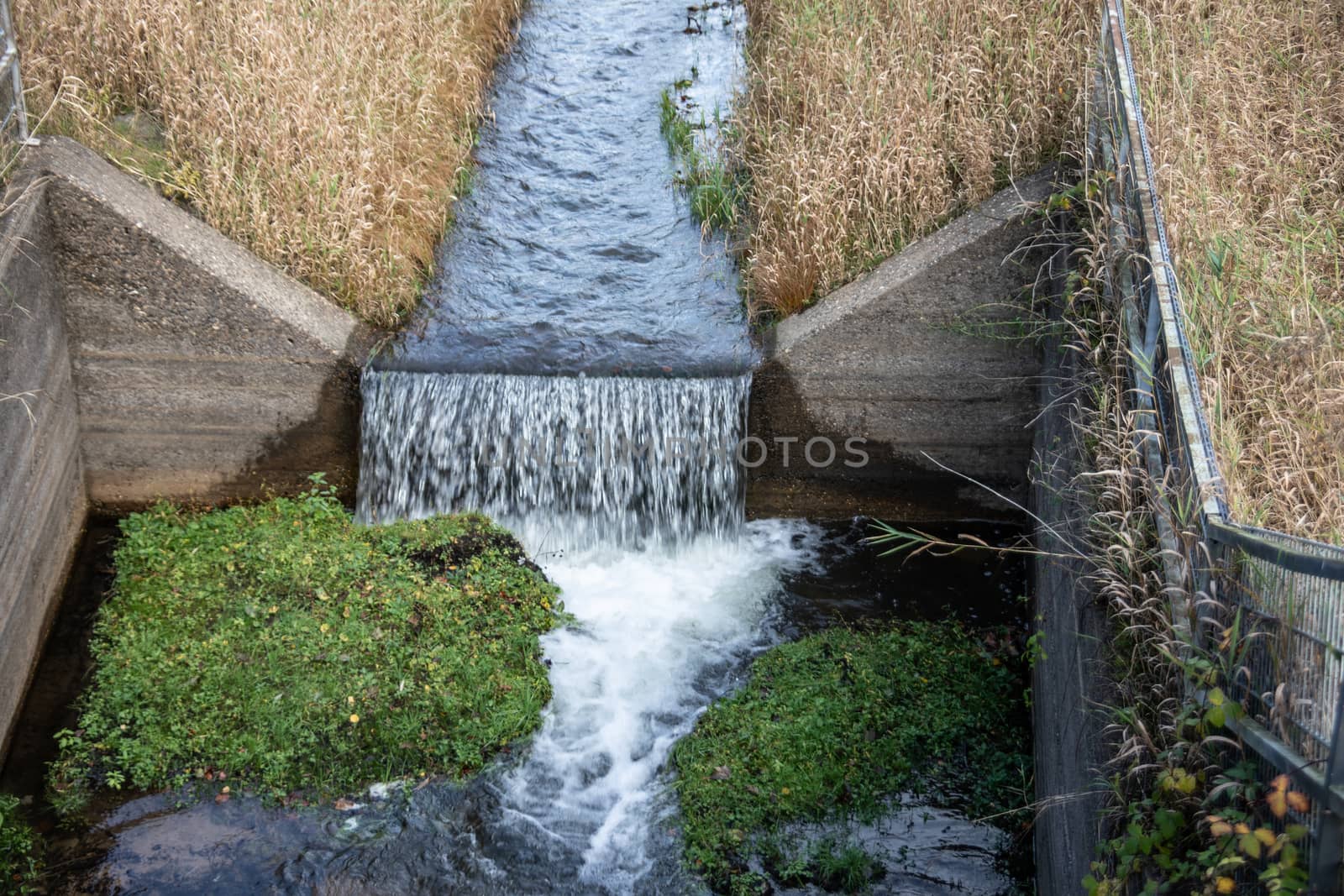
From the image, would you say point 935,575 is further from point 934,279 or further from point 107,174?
point 107,174

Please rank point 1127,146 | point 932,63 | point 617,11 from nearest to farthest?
1. point 1127,146
2. point 932,63
3. point 617,11

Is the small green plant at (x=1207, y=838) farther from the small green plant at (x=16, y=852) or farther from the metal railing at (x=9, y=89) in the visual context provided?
the metal railing at (x=9, y=89)

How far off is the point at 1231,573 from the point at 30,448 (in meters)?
5.87

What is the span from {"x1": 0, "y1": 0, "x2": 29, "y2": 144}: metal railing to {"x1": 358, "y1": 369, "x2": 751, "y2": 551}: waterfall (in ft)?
8.16

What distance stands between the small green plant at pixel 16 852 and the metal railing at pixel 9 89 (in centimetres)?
382

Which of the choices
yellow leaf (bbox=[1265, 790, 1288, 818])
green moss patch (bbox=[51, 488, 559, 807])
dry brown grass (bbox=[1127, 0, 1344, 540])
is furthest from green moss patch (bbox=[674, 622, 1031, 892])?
yellow leaf (bbox=[1265, 790, 1288, 818])

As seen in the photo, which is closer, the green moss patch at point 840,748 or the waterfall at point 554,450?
the green moss patch at point 840,748

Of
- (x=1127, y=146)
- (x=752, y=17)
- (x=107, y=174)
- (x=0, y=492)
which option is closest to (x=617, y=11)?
(x=752, y=17)

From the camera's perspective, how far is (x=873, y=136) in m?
7.77

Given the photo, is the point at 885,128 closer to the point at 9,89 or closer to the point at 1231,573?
the point at 1231,573

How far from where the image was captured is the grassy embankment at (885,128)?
756cm

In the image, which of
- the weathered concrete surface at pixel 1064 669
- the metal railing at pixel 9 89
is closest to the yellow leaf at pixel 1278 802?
the weathered concrete surface at pixel 1064 669

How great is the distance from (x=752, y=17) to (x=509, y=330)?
5.48 metres

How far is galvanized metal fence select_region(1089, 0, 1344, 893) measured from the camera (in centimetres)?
295
